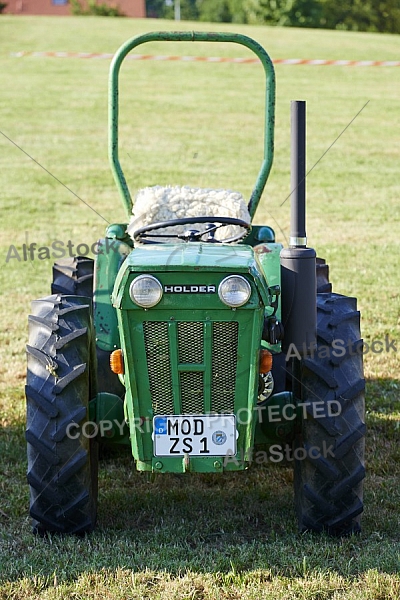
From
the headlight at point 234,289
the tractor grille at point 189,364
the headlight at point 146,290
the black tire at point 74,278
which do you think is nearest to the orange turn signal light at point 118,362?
the tractor grille at point 189,364

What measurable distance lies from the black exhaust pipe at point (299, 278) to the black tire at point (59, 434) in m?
0.89

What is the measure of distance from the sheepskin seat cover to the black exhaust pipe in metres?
1.27

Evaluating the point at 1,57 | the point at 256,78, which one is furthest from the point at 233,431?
the point at 1,57

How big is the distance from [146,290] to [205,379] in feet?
1.39

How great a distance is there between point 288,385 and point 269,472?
0.65 metres

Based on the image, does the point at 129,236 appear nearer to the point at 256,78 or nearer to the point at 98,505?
the point at 98,505

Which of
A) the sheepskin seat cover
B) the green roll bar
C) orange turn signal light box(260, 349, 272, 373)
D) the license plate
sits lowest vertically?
the license plate

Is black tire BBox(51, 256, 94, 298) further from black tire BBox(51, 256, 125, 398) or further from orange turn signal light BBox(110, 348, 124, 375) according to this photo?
orange turn signal light BBox(110, 348, 124, 375)

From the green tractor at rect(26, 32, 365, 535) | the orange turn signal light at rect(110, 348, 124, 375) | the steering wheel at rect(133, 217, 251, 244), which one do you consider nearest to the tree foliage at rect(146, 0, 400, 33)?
the steering wheel at rect(133, 217, 251, 244)

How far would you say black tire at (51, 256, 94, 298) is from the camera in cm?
532

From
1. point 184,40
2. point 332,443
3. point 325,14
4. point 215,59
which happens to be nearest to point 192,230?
point 184,40

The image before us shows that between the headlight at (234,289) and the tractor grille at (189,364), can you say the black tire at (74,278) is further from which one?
the headlight at (234,289)

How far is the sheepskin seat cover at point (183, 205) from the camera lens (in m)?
4.91

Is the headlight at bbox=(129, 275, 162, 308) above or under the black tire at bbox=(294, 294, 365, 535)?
above
